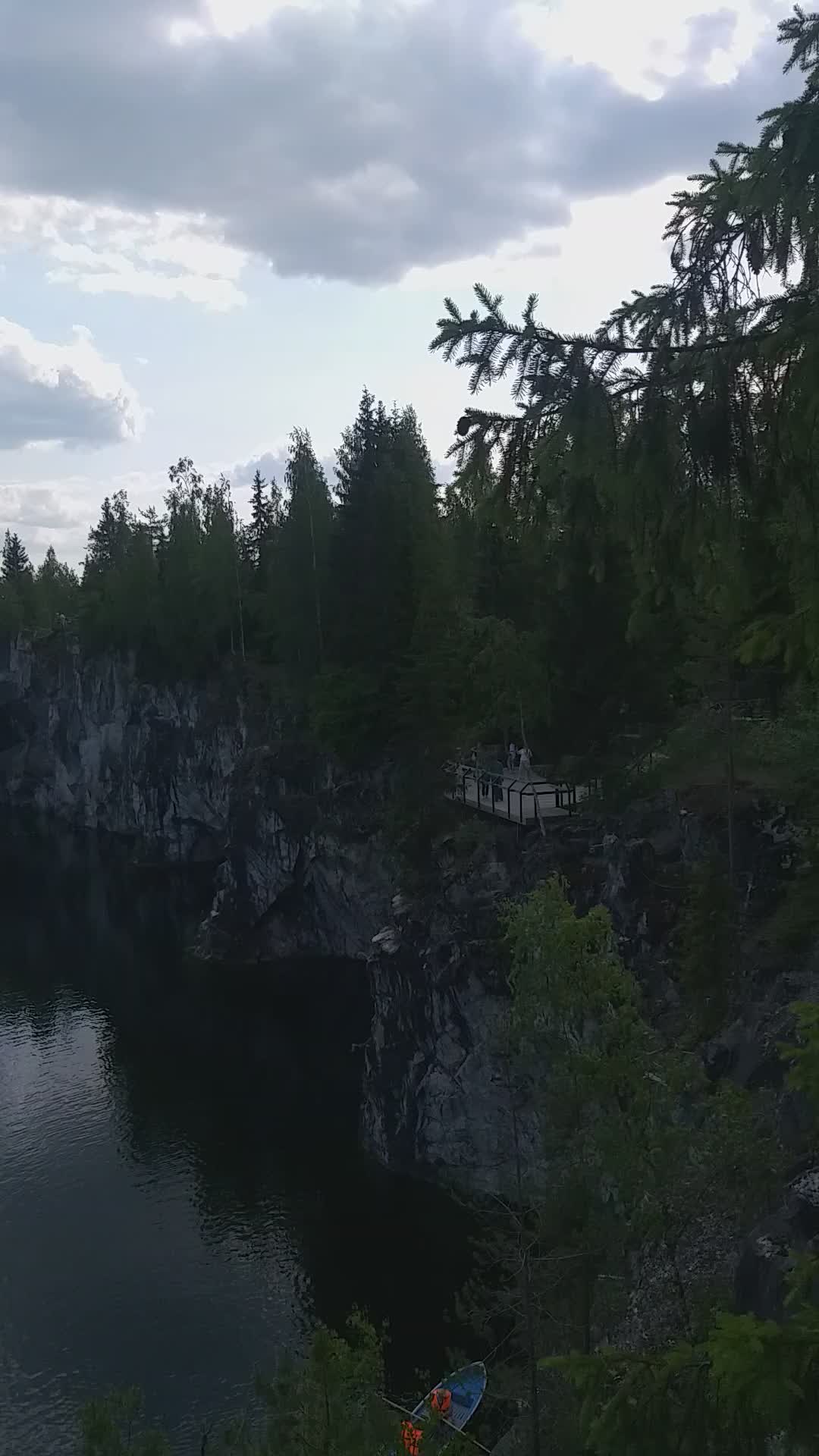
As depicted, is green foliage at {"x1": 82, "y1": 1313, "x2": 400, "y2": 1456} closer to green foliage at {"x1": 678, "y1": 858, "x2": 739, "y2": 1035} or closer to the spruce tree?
green foliage at {"x1": 678, "y1": 858, "x2": 739, "y2": 1035}

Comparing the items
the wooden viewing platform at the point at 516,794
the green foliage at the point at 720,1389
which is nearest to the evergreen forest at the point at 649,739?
the green foliage at the point at 720,1389

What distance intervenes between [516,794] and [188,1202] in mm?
15423

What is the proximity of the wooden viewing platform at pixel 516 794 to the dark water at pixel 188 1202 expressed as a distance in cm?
1128

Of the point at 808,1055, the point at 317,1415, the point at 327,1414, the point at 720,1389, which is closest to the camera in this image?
the point at 720,1389

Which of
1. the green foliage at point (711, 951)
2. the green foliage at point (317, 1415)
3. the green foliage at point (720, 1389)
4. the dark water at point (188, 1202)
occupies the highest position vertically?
the green foliage at point (720, 1389)

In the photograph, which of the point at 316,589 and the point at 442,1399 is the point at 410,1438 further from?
the point at 316,589

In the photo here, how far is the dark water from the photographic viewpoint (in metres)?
23.0

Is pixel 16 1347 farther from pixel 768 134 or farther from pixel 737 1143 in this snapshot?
pixel 768 134

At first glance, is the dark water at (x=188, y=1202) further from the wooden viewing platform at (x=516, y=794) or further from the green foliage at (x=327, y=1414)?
the green foliage at (x=327, y=1414)

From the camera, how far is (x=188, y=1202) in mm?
29234

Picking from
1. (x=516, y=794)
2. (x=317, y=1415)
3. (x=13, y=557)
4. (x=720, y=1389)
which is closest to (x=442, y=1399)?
(x=317, y=1415)

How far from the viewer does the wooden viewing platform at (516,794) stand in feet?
98.5

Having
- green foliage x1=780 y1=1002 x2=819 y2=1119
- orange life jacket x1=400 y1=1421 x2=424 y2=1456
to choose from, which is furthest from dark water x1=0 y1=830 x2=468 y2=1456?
green foliage x1=780 y1=1002 x2=819 y2=1119

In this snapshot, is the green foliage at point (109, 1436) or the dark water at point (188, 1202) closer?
the green foliage at point (109, 1436)
